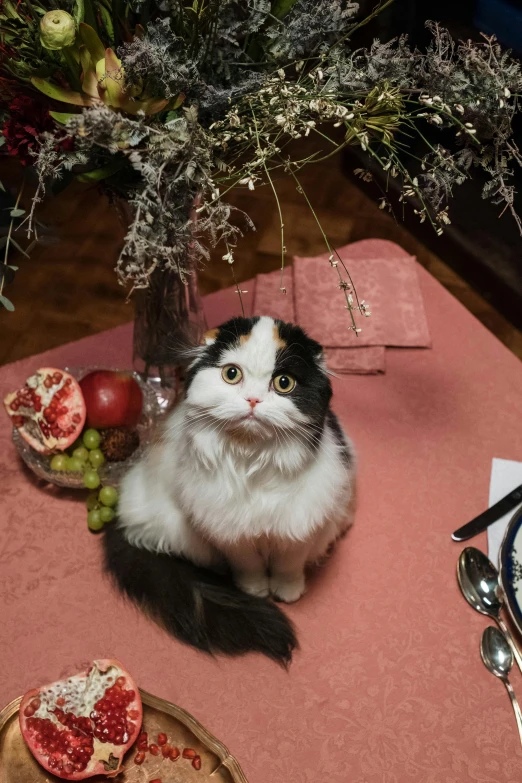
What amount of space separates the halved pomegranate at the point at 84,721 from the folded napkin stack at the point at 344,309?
684 mm

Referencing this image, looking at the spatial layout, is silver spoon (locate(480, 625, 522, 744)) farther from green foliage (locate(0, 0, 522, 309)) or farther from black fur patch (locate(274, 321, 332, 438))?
green foliage (locate(0, 0, 522, 309))

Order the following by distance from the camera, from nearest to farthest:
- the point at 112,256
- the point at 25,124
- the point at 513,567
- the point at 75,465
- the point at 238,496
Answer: the point at 25,124 < the point at 238,496 < the point at 513,567 < the point at 75,465 < the point at 112,256

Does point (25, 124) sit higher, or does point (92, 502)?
point (25, 124)

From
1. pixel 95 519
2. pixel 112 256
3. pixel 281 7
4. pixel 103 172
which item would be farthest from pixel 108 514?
pixel 112 256

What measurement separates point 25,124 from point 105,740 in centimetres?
74

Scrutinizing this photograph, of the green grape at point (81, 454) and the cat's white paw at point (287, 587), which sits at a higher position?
the green grape at point (81, 454)

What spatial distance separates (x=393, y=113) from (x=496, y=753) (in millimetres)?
826

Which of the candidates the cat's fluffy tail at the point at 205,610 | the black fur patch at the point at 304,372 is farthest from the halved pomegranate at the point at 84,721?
the black fur patch at the point at 304,372

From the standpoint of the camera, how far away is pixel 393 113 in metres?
0.77

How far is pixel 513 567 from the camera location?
3.14 ft

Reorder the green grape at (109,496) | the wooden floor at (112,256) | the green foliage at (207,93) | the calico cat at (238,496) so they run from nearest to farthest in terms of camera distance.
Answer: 1. the green foliage at (207,93)
2. the calico cat at (238,496)
3. the green grape at (109,496)
4. the wooden floor at (112,256)

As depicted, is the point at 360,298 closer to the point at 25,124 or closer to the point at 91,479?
the point at 91,479

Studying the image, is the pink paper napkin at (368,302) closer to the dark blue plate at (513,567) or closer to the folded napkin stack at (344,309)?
the folded napkin stack at (344,309)

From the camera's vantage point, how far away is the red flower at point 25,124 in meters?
0.73
